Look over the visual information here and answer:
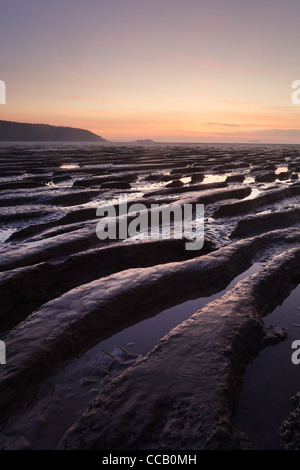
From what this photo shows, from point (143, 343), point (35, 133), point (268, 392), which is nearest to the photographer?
point (268, 392)

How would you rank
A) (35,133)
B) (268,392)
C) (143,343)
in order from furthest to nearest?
(35,133)
(143,343)
(268,392)

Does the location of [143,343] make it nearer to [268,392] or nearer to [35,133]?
[268,392]

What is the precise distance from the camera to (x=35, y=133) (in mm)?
153250

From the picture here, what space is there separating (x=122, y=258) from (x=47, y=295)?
133 cm

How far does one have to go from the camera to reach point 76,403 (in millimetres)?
2111

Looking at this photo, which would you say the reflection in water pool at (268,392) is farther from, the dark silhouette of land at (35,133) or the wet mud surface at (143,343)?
the dark silhouette of land at (35,133)

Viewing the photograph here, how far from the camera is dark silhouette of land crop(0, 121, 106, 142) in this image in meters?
143

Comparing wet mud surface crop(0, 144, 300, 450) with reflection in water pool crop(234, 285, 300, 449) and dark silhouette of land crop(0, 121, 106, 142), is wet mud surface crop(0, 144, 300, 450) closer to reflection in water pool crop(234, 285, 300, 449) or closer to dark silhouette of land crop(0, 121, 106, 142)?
reflection in water pool crop(234, 285, 300, 449)

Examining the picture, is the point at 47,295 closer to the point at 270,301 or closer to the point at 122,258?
the point at 122,258

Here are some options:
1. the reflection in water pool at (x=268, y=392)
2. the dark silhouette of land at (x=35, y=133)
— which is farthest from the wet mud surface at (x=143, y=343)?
the dark silhouette of land at (x=35, y=133)

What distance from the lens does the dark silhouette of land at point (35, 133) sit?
143462mm

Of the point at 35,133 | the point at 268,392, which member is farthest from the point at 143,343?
the point at 35,133

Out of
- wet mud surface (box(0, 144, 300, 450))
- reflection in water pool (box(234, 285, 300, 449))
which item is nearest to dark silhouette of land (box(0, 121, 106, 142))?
wet mud surface (box(0, 144, 300, 450))

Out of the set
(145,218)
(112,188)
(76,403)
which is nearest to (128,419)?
(76,403)
